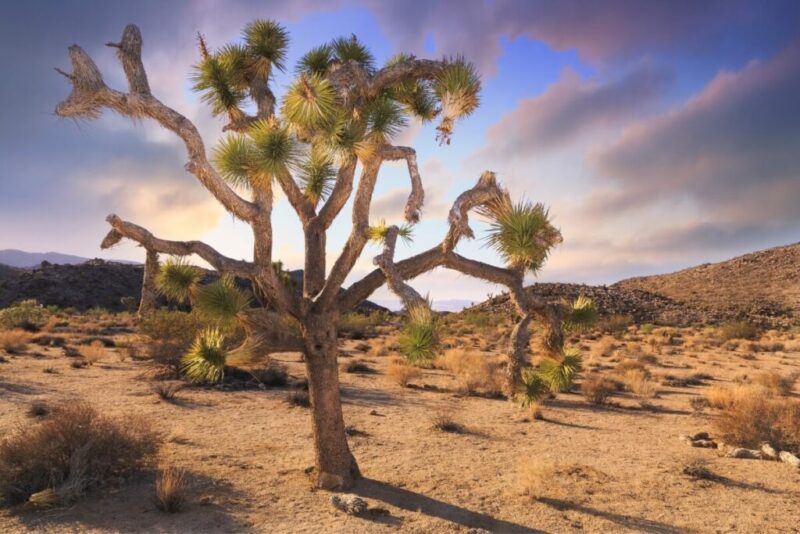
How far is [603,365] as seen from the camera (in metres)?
22.0

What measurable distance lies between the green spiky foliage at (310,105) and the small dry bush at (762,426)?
29.2ft

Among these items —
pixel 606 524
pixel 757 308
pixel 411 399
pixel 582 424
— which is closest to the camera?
pixel 606 524

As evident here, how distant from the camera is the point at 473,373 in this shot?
17.6 metres

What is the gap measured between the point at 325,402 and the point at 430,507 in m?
1.88

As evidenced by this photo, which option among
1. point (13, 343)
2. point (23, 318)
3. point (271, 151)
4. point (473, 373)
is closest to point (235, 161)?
point (271, 151)

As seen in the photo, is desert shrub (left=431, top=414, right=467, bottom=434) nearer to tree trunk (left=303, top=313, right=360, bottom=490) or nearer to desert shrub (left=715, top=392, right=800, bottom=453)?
tree trunk (left=303, top=313, right=360, bottom=490)

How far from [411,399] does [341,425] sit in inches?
282

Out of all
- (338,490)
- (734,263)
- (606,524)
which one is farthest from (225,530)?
(734,263)

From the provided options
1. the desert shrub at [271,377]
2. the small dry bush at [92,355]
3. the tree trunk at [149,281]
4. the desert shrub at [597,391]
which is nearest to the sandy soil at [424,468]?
the desert shrub at [597,391]

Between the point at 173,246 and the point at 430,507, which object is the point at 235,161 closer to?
the point at 173,246

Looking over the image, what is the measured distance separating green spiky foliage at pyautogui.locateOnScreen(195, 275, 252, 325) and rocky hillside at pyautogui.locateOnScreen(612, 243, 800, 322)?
49.1 m

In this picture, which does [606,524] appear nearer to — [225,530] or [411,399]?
[225,530]

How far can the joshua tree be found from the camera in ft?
21.3

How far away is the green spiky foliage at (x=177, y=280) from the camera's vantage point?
23.1ft
